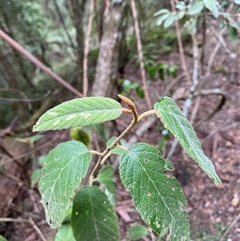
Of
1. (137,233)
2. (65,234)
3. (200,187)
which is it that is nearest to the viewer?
(65,234)

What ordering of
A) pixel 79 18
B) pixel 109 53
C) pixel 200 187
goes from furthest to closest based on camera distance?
1. pixel 79 18
2. pixel 109 53
3. pixel 200 187

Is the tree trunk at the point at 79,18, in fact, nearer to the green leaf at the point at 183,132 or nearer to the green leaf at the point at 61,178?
the green leaf at the point at 61,178

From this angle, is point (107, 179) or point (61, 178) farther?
point (107, 179)

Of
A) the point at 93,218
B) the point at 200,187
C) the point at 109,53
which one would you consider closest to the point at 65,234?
the point at 93,218

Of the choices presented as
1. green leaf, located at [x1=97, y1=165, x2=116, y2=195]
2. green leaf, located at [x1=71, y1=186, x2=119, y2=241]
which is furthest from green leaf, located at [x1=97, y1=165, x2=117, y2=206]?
green leaf, located at [x1=71, y1=186, x2=119, y2=241]

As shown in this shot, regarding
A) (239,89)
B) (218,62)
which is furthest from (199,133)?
(218,62)

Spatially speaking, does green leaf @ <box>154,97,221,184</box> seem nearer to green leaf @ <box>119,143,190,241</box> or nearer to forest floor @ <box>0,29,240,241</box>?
green leaf @ <box>119,143,190,241</box>

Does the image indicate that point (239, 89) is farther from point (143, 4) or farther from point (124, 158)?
point (124, 158)

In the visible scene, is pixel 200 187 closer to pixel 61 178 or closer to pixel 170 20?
pixel 170 20
